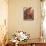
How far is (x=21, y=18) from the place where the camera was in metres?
4.66

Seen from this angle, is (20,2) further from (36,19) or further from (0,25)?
(0,25)

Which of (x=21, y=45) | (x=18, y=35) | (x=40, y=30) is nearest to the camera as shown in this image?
(x=21, y=45)

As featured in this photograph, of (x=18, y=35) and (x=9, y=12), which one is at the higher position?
(x=9, y=12)

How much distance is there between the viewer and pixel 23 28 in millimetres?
4648

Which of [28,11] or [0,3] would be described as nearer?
[0,3]

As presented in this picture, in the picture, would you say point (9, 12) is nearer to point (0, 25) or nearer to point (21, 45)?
point (0, 25)

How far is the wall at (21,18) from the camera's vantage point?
4.59 metres

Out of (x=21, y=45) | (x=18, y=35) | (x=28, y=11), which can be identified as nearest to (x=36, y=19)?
(x=28, y=11)

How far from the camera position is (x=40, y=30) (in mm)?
4539

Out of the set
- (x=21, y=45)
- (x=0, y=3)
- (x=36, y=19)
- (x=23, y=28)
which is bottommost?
(x=21, y=45)

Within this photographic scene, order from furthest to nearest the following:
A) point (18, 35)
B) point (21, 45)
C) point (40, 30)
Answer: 1. point (40, 30)
2. point (18, 35)
3. point (21, 45)

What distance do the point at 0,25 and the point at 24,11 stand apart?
1.11m

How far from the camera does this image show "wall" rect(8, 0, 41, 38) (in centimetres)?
459

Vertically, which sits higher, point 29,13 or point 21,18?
point 29,13
